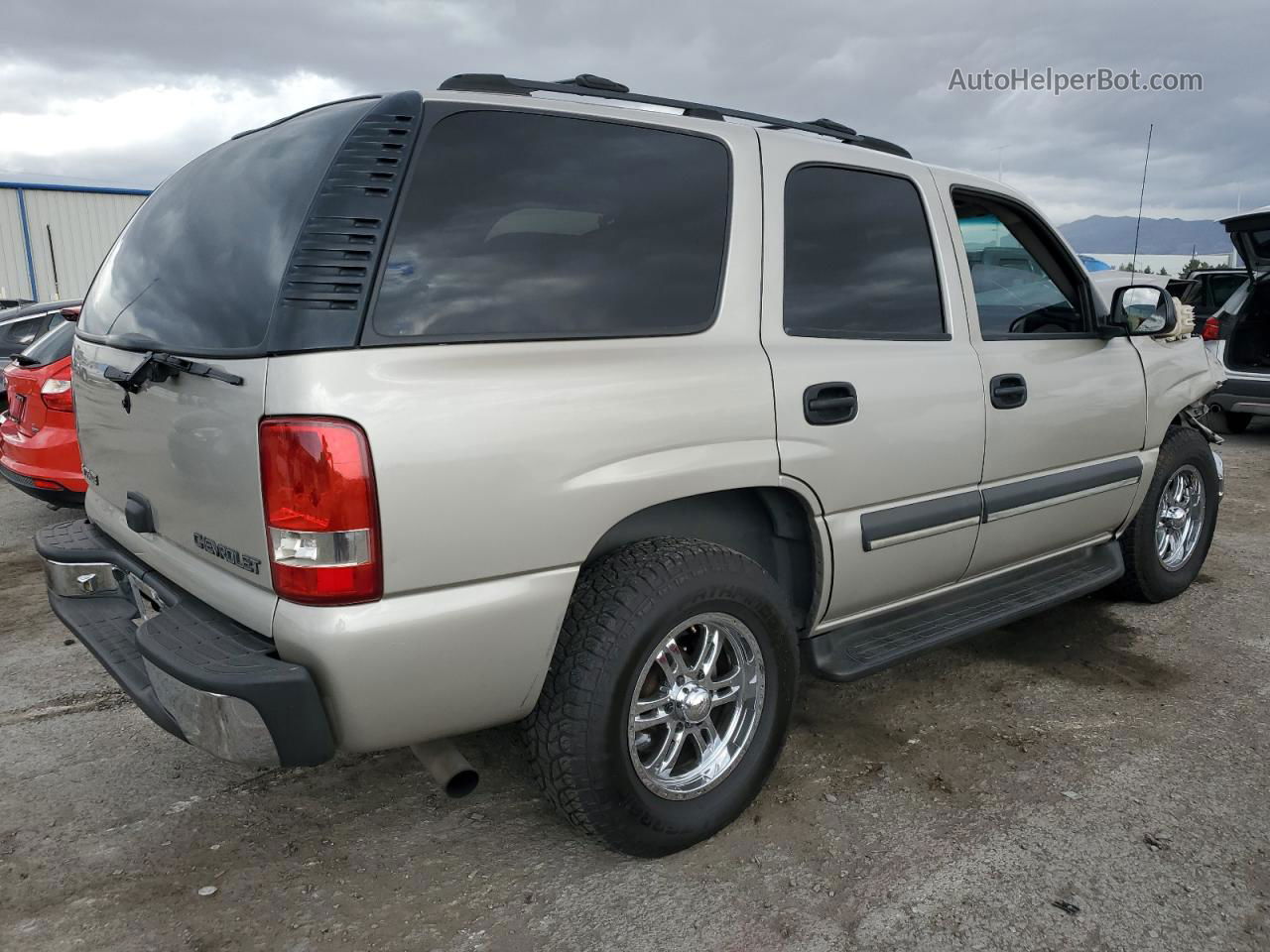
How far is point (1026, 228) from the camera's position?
3572 mm

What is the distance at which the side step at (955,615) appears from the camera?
2.88m

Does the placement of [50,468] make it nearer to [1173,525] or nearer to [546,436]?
[546,436]

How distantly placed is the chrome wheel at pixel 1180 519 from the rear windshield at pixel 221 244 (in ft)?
12.4

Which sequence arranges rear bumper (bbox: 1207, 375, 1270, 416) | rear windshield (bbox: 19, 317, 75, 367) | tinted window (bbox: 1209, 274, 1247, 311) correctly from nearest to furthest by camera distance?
rear windshield (bbox: 19, 317, 75, 367), rear bumper (bbox: 1207, 375, 1270, 416), tinted window (bbox: 1209, 274, 1247, 311)

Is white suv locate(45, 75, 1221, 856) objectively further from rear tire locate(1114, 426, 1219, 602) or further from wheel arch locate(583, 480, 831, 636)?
rear tire locate(1114, 426, 1219, 602)

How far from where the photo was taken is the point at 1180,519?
14.3 ft

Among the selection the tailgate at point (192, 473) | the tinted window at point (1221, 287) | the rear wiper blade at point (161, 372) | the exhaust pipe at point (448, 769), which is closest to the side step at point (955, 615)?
the exhaust pipe at point (448, 769)

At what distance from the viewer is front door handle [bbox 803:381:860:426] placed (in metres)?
2.59

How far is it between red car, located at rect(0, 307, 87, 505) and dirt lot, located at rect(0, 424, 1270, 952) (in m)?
1.82

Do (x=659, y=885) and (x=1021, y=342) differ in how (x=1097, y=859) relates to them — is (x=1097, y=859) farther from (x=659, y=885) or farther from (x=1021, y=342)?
(x=1021, y=342)

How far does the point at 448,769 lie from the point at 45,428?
4152mm

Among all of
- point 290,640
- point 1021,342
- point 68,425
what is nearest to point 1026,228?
point 1021,342

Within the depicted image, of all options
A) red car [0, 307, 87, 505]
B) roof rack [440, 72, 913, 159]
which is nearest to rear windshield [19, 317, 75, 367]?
red car [0, 307, 87, 505]

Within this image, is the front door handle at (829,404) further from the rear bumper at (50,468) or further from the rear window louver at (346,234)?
the rear bumper at (50,468)
